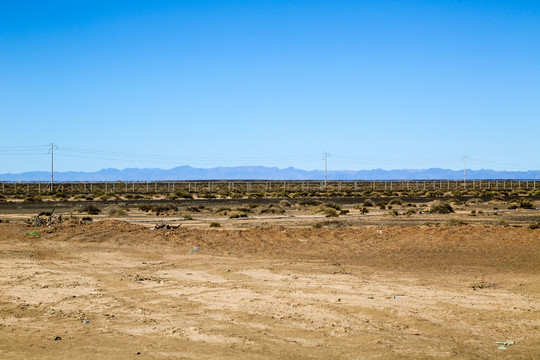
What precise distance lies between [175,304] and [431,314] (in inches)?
211

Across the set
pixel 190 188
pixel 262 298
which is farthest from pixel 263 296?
pixel 190 188

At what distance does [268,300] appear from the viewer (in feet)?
43.6

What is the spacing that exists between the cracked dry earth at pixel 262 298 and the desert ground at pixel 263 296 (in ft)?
0.14

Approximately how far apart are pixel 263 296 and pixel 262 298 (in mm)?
235

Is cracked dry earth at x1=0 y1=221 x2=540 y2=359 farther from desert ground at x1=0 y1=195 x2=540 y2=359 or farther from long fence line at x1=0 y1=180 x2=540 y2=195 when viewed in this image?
long fence line at x1=0 y1=180 x2=540 y2=195

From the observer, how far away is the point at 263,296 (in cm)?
1374

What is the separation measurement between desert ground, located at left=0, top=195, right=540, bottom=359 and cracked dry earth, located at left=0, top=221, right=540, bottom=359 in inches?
1.7

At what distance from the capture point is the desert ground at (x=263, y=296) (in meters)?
9.84

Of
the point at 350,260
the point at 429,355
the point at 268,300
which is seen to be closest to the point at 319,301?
the point at 268,300

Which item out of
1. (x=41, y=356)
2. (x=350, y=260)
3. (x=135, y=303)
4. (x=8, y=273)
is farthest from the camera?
(x=350, y=260)

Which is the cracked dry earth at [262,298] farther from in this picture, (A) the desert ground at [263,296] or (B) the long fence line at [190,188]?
(B) the long fence line at [190,188]

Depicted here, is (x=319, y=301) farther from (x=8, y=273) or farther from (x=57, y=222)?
(x=57, y=222)

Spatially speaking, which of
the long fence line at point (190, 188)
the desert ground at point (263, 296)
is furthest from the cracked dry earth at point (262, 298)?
the long fence line at point (190, 188)

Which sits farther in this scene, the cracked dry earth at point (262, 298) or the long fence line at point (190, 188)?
the long fence line at point (190, 188)
